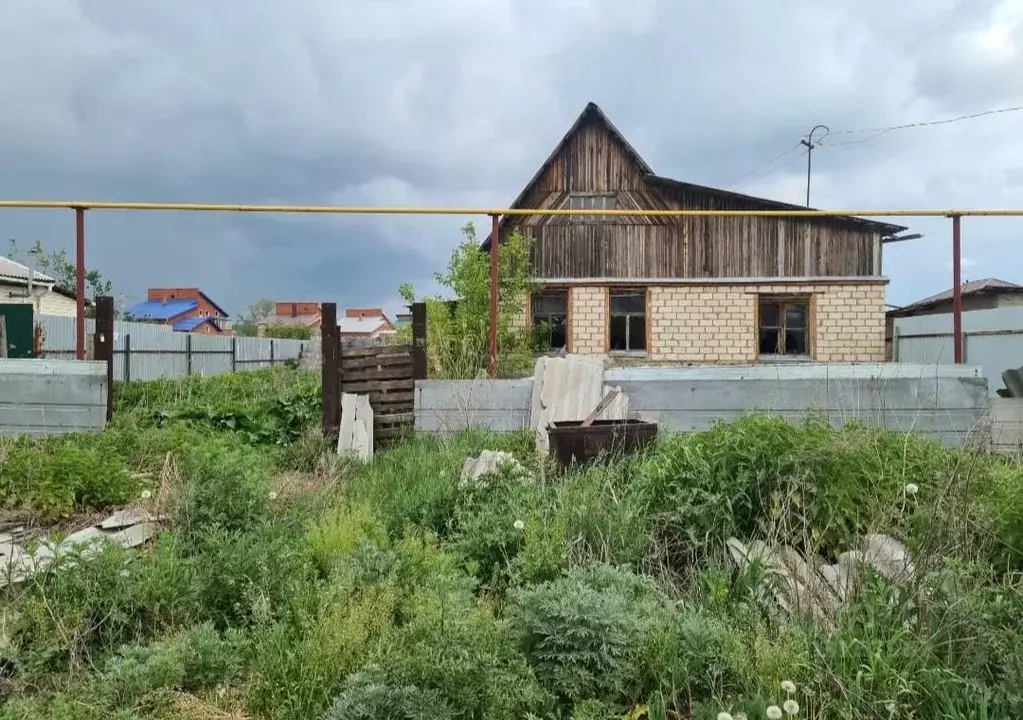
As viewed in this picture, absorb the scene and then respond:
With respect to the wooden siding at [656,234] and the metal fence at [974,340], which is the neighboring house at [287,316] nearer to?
the wooden siding at [656,234]

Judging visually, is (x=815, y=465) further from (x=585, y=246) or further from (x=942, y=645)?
(x=585, y=246)

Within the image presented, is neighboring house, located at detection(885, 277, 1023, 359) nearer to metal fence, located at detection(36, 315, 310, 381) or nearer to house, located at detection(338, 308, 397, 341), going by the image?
house, located at detection(338, 308, 397, 341)

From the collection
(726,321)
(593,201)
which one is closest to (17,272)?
(593,201)

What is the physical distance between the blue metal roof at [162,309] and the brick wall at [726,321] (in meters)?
18.7

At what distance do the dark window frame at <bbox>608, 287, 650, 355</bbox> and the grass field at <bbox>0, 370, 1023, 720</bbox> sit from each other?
33.8 ft

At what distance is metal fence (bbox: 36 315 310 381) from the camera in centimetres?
1584

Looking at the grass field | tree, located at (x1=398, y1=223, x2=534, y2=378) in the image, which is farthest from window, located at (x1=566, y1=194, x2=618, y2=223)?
the grass field

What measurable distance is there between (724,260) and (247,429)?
1102 cm

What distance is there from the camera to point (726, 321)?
47.5 ft

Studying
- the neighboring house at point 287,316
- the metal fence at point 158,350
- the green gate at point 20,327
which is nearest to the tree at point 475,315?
the metal fence at point 158,350

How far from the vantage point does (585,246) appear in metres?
14.7

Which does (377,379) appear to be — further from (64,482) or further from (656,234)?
(656,234)

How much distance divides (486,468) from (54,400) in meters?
4.25

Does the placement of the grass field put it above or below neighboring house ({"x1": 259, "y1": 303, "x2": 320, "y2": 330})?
below
